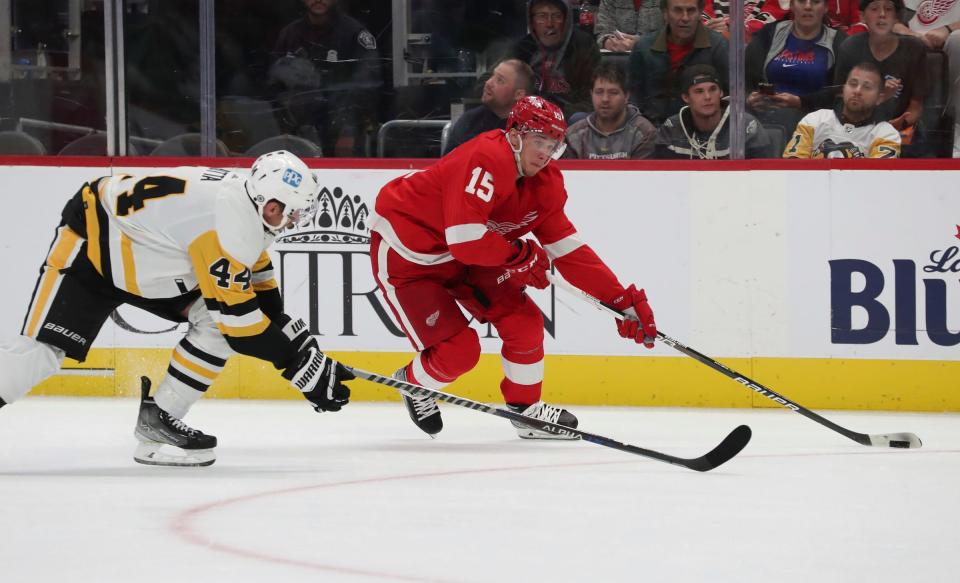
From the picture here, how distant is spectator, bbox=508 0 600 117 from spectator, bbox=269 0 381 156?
64 centimetres

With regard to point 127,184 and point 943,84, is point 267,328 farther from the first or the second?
point 943,84

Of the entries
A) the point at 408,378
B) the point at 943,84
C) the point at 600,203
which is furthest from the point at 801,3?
the point at 408,378

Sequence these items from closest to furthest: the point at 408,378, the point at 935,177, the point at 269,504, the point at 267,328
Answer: the point at 269,504
the point at 267,328
the point at 408,378
the point at 935,177

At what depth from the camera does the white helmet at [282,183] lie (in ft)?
11.6

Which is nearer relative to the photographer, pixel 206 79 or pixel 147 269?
pixel 147 269

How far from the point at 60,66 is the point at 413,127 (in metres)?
1.52

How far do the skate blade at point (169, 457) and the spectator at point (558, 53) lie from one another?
2.27 metres

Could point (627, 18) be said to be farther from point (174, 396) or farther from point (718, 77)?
point (174, 396)

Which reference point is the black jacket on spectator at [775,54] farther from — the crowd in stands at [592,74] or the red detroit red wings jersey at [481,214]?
the red detroit red wings jersey at [481,214]

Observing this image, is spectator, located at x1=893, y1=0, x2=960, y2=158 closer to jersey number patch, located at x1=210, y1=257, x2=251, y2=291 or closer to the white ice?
the white ice

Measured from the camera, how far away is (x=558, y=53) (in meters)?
5.39

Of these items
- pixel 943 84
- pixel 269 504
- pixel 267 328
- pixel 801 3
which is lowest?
pixel 269 504

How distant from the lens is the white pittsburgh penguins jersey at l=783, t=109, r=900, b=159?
5227 millimetres

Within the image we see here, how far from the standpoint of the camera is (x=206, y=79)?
5539 millimetres
